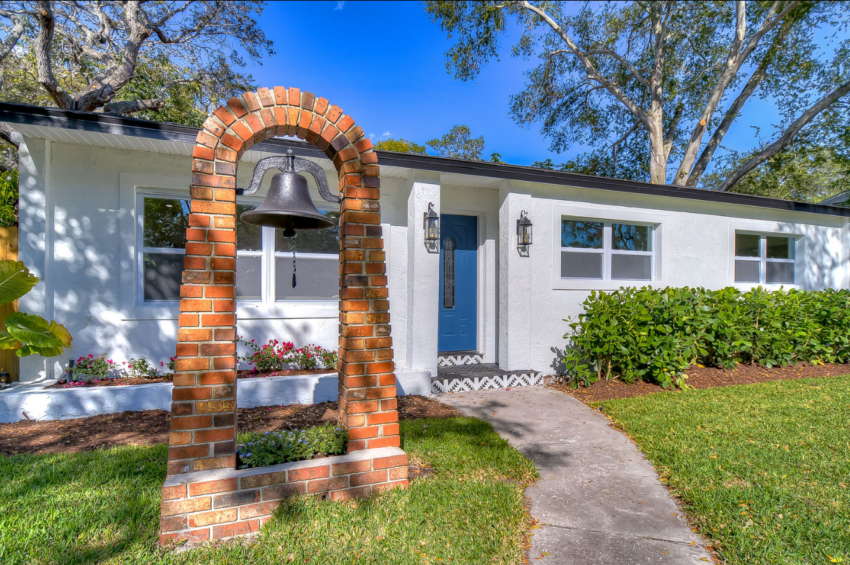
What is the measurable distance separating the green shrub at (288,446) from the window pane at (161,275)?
357cm

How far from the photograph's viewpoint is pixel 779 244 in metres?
8.47

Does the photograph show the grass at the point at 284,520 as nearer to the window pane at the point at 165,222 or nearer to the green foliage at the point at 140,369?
the green foliage at the point at 140,369

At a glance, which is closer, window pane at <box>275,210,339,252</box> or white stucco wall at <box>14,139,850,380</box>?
white stucco wall at <box>14,139,850,380</box>

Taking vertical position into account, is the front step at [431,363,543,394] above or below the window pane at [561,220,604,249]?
below

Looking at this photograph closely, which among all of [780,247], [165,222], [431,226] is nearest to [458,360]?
[431,226]

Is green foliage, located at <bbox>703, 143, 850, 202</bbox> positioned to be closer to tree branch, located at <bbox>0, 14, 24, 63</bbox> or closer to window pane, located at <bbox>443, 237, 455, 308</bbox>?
window pane, located at <bbox>443, 237, 455, 308</bbox>

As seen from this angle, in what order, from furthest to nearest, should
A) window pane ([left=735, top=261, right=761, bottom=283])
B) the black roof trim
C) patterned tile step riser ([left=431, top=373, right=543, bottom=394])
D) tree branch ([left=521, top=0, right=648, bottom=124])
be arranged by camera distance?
tree branch ([left=521, top=0, right=648, bottom=124]) → window pane ([left=735, top=261, right=761, bottom=283]) → patterned tile step riser ([left=431, top=373, right=543, bottom=394]) → the black roof trim

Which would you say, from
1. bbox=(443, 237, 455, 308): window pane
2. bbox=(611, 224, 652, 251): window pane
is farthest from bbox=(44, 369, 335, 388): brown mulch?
bbox=(611, 224, 652, 251): window pane

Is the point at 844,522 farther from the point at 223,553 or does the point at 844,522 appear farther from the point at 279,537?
the point at 223,553

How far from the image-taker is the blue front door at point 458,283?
21.7 ft

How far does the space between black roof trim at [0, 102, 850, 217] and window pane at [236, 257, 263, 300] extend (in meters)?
1.56

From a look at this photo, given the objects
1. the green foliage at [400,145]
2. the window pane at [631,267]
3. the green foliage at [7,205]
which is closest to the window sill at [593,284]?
the window pane at [631,267]

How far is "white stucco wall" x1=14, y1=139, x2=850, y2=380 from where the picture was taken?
15.9ft

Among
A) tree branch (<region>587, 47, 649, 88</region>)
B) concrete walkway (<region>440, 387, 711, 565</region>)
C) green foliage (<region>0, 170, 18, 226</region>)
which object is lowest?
concrete walkway (<region>440, 387, 711, 565</region>)
